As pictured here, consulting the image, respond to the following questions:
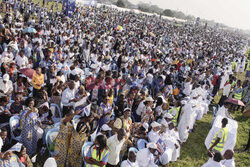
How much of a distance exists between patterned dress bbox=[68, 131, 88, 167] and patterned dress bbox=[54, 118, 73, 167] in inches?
3.3

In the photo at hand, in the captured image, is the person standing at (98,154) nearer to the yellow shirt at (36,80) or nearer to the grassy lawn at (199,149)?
the grassy lawn at (199,149)

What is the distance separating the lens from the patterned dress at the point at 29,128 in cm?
398

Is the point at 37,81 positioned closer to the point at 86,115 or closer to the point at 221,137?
the point at 86,115

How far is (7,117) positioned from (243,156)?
6.71 metres

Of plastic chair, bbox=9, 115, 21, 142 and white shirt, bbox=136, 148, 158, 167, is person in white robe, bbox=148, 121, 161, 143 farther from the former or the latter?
plastic chair, bbox=9, 115, 21, 142

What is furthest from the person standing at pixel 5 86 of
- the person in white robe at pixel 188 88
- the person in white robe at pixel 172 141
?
the person in white robe at pixel 188 88

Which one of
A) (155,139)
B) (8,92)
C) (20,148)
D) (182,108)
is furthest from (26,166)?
(182,108)

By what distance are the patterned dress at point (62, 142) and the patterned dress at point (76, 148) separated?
83mm

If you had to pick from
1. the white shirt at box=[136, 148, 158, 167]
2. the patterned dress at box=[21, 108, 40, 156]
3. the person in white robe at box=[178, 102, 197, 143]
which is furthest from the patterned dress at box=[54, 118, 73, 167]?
the person in white robe at box=[178, 102, 197, 143]

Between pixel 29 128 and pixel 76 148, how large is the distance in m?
1.01

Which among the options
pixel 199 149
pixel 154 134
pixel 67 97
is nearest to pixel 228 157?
pixel 154 134

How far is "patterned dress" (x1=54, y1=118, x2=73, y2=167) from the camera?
3.79 m

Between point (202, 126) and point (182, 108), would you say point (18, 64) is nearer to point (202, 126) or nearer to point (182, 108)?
point (182, 108)

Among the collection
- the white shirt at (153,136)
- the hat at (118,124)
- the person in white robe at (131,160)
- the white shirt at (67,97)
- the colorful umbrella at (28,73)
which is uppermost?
the colorful umbrella at (28,73)
